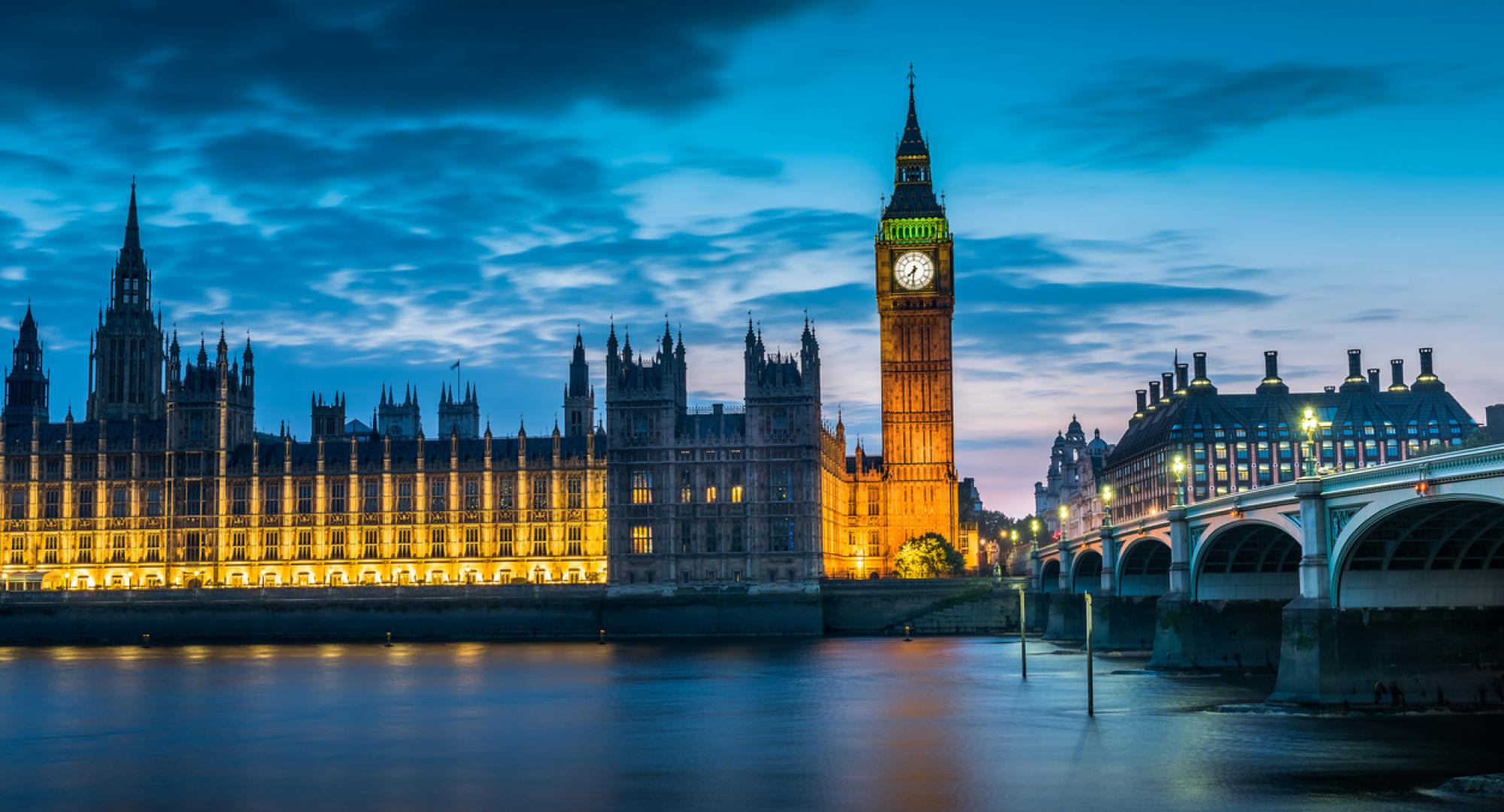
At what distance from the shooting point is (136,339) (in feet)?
628

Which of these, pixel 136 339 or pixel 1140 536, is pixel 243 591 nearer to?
pixel 136 339

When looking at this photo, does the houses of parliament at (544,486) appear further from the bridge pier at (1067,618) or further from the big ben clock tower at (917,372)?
the bridge pier at (1067,618)

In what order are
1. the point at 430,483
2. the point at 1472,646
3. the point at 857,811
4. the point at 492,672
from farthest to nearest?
the point at 430,483, the point at 492,672, the point at 1472,646, the point at 857,811

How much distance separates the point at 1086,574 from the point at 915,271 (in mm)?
60437

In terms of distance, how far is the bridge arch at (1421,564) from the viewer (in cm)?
5953

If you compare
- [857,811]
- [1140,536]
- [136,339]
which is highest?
[136,339]

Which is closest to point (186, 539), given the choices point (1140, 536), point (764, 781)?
point (1140, 536)

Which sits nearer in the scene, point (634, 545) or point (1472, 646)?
point (1472, 646)

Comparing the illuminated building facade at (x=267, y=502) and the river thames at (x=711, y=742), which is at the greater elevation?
the illuminated building facade at (x=267, y=502)

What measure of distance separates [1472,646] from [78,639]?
118 metres

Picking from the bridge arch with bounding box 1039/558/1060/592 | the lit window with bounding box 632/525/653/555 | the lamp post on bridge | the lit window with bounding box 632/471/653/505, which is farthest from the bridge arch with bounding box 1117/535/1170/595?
the lit window with bounding box 632/471/653/505

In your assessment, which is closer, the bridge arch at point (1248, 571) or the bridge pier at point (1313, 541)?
the bridge pier at point (1313, 541)

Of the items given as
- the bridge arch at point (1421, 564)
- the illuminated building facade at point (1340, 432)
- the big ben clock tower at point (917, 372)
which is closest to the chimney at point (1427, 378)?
the illuminated building facade at point (1340, 432)

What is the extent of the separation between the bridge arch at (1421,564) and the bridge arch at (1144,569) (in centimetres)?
3642
